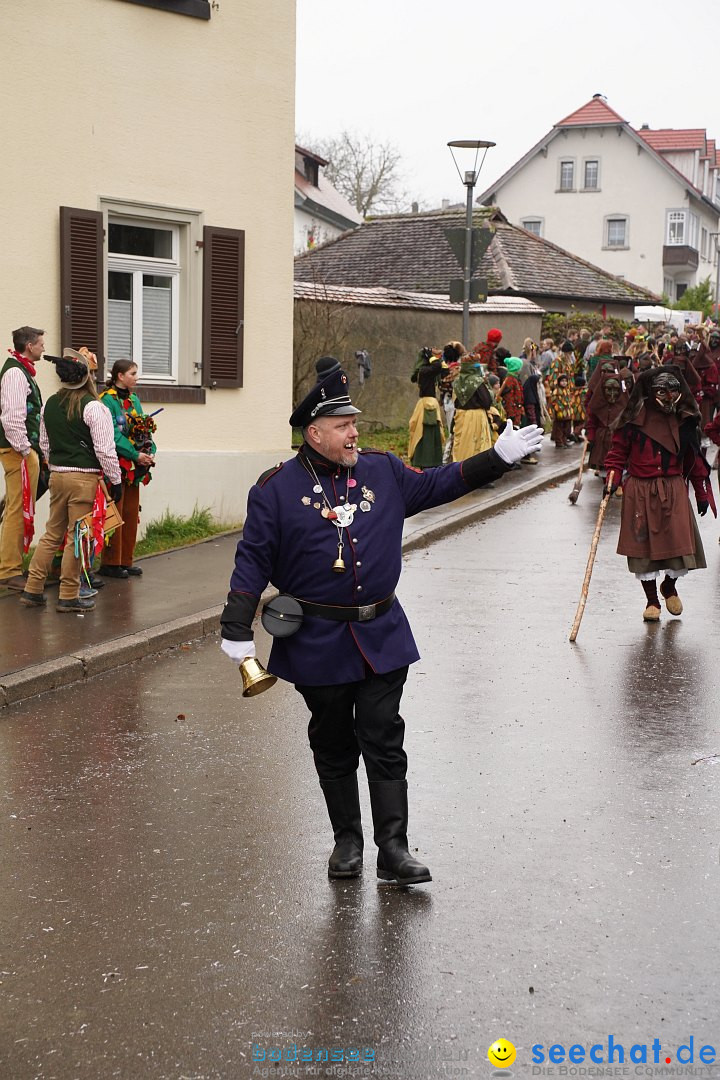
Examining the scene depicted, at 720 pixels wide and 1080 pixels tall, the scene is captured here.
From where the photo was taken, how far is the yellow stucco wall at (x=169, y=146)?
39.9 ft

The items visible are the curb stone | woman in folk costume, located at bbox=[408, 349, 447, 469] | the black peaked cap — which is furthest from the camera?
woman in folk costume, located at bbox=[408, 349, 447, 469]

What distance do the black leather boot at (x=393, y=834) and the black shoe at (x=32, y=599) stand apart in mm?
5562

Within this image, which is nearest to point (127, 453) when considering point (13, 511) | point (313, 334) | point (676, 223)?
point (13, 511)

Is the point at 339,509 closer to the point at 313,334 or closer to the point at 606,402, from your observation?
the point at 606,402

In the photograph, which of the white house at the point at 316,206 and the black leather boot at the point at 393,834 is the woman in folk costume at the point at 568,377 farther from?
the white house at the point at 316,206

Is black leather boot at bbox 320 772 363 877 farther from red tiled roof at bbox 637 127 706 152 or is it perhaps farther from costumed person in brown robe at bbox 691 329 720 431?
red tiled roof at bbox 637 127 706 152

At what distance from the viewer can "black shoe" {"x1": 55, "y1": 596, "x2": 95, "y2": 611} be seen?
1025 cm

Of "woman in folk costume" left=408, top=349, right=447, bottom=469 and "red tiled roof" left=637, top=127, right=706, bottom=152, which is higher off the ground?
"red tiled roof" left=637, top=127, right=706, bottom=152

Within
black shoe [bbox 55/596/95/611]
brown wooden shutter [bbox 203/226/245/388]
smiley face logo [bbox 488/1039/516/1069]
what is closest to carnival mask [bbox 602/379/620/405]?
brown wooden shutter [bbox 203/226/245/388]

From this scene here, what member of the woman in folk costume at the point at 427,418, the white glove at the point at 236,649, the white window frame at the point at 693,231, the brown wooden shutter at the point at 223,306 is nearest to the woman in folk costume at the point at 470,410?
the woman in folk costume at the point at 427,418

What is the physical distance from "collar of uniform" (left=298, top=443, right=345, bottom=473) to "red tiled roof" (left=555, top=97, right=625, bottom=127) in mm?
61775

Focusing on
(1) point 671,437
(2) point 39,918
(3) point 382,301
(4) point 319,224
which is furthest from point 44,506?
(4) point 319,224

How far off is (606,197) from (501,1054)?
63972mm

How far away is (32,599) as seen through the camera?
1039 centimetres
